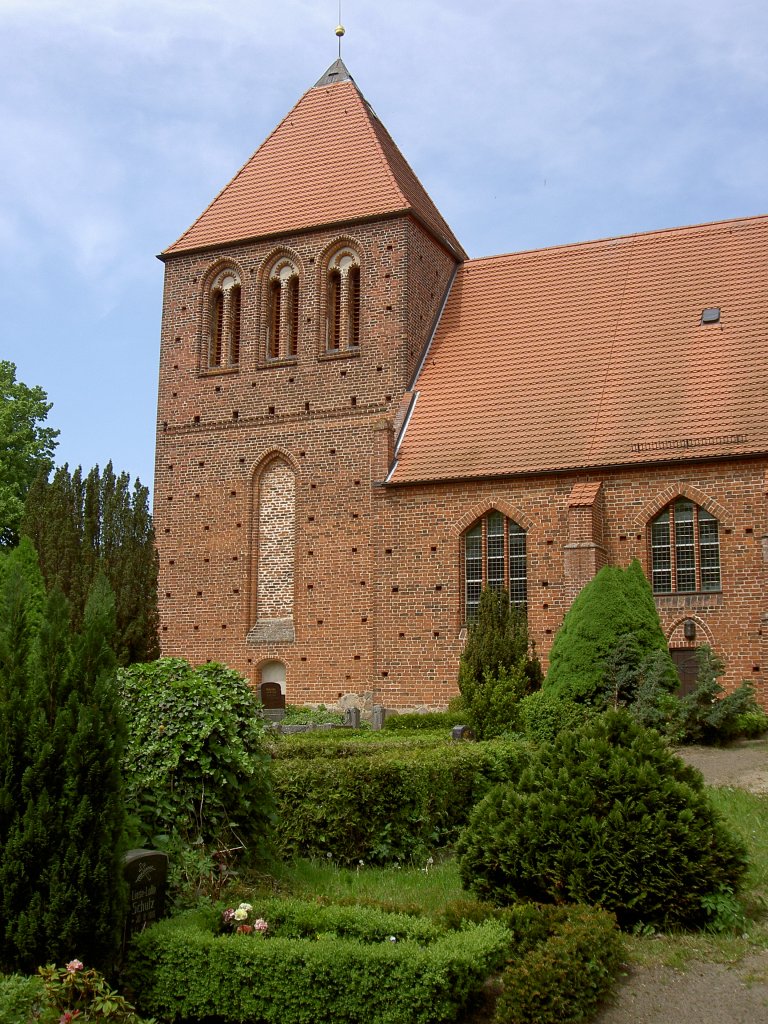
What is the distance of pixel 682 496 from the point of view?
19.8m

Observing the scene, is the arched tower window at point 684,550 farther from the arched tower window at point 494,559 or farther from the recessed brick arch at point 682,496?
the arched tower window at point 494,559

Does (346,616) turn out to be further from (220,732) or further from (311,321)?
(220,732)

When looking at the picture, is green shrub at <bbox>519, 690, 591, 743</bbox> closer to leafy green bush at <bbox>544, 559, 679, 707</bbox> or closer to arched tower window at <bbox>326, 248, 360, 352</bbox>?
leafy green bush at <bbox>544, 559, 679, 707</bbox>

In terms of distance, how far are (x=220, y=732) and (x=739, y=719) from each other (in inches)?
408

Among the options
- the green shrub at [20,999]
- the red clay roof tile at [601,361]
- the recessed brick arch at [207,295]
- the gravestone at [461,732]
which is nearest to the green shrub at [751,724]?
the gravestone at [461,732]

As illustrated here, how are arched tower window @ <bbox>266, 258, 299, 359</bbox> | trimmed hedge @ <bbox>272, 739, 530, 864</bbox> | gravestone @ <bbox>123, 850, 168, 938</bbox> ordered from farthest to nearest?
arched tower window @ <bbox>266, 258, 299, 359</bbox> < trimmed hedge @ <bbox>272, 739, 530, 864</bbox> < gravestone @ <bbox>123, 850, 168, 938</bbox>

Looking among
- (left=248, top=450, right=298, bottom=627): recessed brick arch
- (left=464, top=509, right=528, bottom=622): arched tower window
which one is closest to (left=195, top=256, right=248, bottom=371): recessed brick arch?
(left=248, top=450, right=298, bottom=627): recessed brick arch

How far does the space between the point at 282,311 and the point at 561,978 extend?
2045 centimetres

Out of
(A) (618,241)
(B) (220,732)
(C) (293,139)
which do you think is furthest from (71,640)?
(C) (293,139)

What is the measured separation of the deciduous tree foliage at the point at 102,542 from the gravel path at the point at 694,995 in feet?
45.9

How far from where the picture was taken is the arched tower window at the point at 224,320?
25062 mm

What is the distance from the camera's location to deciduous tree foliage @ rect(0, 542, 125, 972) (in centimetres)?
581

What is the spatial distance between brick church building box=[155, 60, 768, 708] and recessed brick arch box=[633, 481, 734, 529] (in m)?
0.04

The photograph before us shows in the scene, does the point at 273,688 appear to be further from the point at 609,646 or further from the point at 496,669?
the point at 609,646
